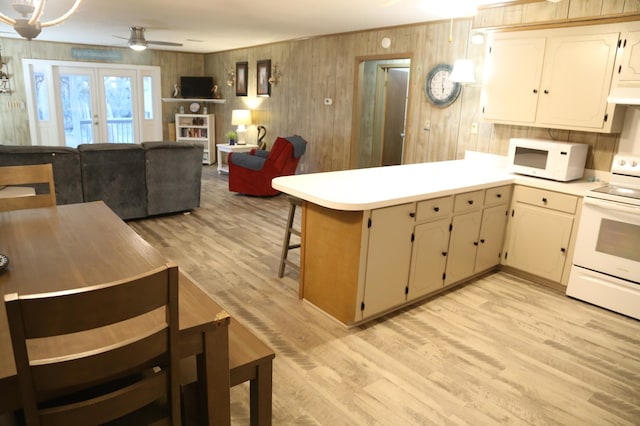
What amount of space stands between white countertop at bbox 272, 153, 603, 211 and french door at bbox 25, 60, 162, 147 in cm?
734

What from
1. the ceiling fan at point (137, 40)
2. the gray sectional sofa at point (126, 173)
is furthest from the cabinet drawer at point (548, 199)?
the ceiling fan at point (137, 40)

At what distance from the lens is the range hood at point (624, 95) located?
3129 millimetres

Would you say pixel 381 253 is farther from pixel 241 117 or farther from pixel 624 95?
pixel 241 117

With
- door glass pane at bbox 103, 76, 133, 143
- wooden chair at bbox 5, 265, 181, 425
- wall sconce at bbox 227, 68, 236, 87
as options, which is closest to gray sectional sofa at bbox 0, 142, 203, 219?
wooden chair at bbox 5, 265, 181, 425

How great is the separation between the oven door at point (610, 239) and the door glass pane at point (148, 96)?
8.75 meters

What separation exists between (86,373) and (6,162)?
3936 mm

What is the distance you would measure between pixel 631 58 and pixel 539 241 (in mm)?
1518

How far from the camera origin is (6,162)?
4.08 m

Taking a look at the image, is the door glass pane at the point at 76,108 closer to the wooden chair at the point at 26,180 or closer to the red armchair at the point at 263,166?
the red armchair at the point at 263,166

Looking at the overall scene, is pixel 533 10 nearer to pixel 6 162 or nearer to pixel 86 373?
pixel 86 373

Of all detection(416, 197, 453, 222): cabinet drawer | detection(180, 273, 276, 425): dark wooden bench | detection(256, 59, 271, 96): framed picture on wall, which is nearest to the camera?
detection(180, 273, 276, 425): dark wooden bench

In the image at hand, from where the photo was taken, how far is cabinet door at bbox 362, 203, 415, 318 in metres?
2.79

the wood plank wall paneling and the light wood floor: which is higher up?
the wood plank wall paneling

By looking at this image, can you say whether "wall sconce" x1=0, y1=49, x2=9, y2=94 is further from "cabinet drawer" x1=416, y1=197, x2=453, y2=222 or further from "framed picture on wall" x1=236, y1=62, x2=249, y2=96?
"cabinet drawer" x1=416, y1=197, x2=453, y2=222
